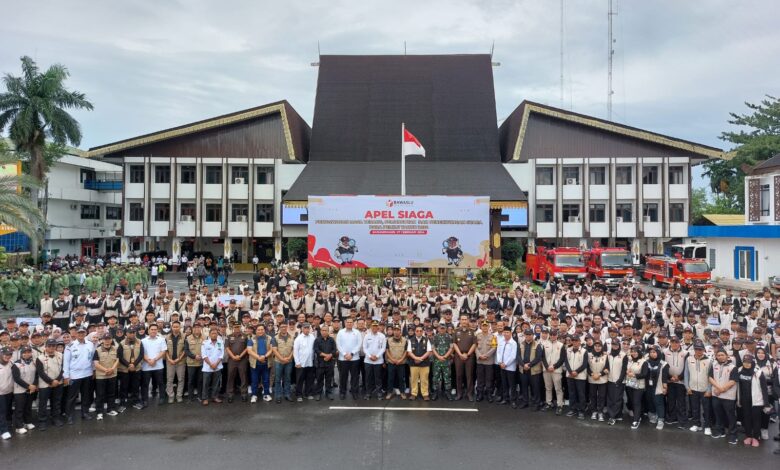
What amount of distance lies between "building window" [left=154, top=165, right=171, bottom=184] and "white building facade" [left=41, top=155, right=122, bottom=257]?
873cm

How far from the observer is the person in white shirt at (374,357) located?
10.7m

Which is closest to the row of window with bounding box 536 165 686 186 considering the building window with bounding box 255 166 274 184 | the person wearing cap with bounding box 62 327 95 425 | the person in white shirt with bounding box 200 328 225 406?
the building window with bounding box 255 166 274 184

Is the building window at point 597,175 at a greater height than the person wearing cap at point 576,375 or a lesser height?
greater

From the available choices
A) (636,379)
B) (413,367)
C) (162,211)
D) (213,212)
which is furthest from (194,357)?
(162,211)

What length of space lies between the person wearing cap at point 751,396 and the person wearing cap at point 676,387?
82cm

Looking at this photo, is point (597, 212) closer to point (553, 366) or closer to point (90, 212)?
point (553, 366)

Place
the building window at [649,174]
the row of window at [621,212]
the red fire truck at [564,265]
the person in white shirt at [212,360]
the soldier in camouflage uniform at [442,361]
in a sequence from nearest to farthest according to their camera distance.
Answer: the person in white shirt at [212,360], the soldier in camouflage uniform at [442,361], the red fire truck at [564,265], the row of window at [621,212], the building window at [649,174]

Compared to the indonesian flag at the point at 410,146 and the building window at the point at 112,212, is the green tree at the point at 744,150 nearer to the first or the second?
the indonesian flag at the point at 410,146

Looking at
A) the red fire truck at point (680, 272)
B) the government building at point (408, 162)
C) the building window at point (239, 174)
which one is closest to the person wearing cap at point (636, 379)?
the red fire truck at point (680, 272)

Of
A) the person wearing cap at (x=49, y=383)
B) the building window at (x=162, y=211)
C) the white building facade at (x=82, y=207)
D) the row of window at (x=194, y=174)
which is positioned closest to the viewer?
the person wearing cap at (x=49, y=383)

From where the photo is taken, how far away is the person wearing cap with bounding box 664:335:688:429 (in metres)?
9.09

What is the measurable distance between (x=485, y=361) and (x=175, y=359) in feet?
19.5

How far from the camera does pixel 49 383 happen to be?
8.96 meters

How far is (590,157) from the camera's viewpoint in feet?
121
